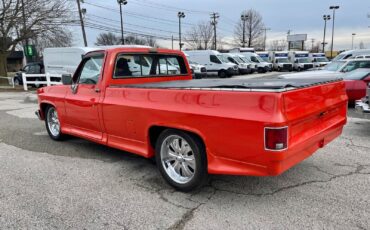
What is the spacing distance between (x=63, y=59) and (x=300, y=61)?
29636mm

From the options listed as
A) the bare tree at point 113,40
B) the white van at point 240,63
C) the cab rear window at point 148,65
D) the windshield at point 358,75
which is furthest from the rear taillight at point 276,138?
the bare tree at point 113,40

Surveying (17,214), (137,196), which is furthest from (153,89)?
(17,214)

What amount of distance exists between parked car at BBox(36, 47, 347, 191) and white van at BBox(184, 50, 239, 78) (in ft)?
76.7

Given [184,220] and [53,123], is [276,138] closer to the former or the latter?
[184,220]

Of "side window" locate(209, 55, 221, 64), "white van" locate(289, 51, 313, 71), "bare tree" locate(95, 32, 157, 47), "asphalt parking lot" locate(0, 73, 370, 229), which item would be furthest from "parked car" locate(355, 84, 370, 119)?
"bare tree" locate(95, 32, 157, 47)

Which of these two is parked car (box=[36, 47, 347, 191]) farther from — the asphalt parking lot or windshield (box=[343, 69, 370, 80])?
windshield (box=[343, 69, 370, 80])

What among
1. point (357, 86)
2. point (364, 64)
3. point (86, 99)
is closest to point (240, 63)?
point (364, 64)

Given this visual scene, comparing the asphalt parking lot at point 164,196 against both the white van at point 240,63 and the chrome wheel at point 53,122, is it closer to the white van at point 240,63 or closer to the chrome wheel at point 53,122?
the chrome wheel at point 53,122

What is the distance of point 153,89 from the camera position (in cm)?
409

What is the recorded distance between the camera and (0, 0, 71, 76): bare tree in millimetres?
23078

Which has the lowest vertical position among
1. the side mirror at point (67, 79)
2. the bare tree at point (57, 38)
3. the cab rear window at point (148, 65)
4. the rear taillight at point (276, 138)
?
the rear taillight at point (276, 138)

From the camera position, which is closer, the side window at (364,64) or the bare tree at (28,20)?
the side window at (364,64)

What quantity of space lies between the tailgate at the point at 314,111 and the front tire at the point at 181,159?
1048 mm

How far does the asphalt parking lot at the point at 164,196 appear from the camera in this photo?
3295 mm
